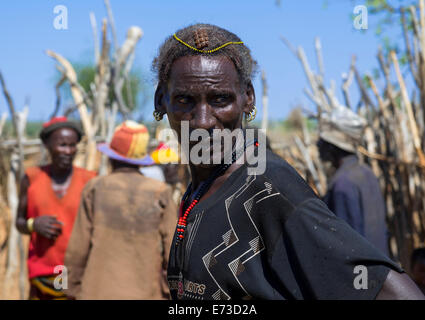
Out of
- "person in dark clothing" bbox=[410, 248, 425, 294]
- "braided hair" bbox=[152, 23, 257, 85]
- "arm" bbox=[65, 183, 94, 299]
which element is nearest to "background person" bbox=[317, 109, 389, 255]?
"person in dark clothing" bbox=[410, 248, 425, 294]

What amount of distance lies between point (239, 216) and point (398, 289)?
411mm

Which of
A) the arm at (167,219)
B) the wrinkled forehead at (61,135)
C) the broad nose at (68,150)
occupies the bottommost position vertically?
the arm at (167,219)

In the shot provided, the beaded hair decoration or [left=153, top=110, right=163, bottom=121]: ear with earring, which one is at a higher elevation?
the beaded hair decoration

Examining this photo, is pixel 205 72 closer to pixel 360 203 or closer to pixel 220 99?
pixel 220 99

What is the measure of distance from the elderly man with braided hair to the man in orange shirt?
9.19 feet

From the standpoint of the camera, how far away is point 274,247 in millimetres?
1334

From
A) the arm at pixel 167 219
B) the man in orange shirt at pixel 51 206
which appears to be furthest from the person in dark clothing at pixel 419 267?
the man in orange shirt at pixel 51 206

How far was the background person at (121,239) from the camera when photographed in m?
4.03

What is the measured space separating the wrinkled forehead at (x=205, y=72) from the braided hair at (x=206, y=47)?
0.02 m

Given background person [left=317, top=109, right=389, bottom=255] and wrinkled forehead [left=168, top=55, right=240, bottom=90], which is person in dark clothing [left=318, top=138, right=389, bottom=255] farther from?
wrinkled forehead [left=168, top=55, right=240, bottom=90]

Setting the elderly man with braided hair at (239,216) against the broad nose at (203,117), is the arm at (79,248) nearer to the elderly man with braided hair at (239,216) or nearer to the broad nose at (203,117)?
the elderly man with braided hair at (239,216)

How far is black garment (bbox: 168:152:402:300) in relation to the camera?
126cm

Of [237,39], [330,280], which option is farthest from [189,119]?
[330,280]

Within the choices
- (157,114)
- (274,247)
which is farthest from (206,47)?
(274,247)
